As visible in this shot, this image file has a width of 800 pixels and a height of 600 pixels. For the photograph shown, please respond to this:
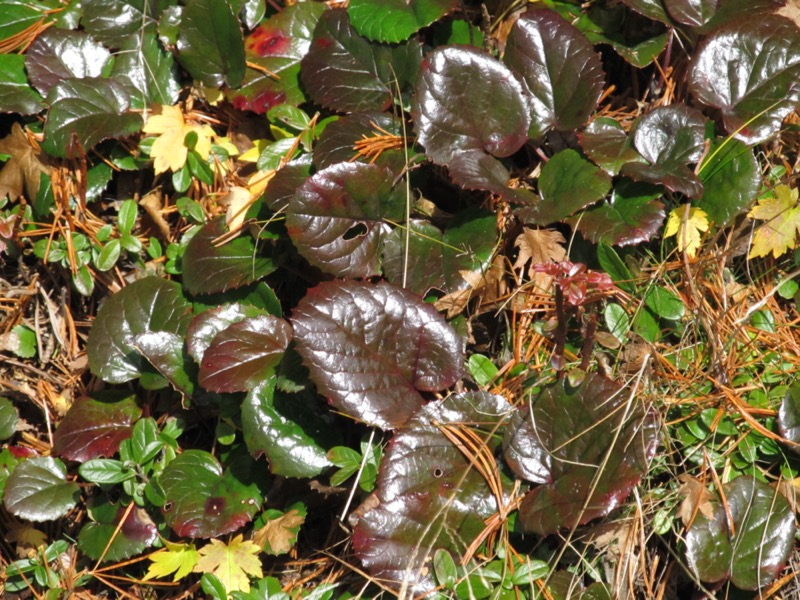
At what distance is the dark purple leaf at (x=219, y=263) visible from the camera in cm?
212

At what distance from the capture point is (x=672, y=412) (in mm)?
1960

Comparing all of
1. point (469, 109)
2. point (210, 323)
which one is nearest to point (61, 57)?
point (210, 323)

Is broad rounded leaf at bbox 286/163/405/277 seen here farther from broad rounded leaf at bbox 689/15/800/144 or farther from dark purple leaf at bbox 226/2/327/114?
broad rounded leaf at bbox 689/15/800/144

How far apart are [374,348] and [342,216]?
0.36 m

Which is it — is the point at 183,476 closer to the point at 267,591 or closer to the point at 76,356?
the point at 267,591

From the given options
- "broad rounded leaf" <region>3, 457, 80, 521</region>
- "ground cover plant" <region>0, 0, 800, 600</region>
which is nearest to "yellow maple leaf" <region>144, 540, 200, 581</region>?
"ground cover plant" <region>0, 0, 800, 600</region>

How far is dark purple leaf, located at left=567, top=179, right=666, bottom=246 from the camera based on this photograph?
199 centimetres

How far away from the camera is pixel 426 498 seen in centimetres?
183

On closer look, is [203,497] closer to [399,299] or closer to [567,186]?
[399,299]

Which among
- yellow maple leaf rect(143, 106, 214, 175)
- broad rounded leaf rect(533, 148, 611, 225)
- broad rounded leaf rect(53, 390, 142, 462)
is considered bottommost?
broad rounded leaf rect(53, 390, 142, 462)

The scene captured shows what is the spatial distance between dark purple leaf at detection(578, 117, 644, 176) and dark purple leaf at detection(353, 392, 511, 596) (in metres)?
0.68

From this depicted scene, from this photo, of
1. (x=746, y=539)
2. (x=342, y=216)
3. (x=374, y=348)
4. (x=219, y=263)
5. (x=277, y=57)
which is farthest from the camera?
(x=277, y=57)

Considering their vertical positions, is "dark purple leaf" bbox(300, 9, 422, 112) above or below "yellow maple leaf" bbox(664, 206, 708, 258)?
above

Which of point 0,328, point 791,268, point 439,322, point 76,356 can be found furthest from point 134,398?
point 791,268
